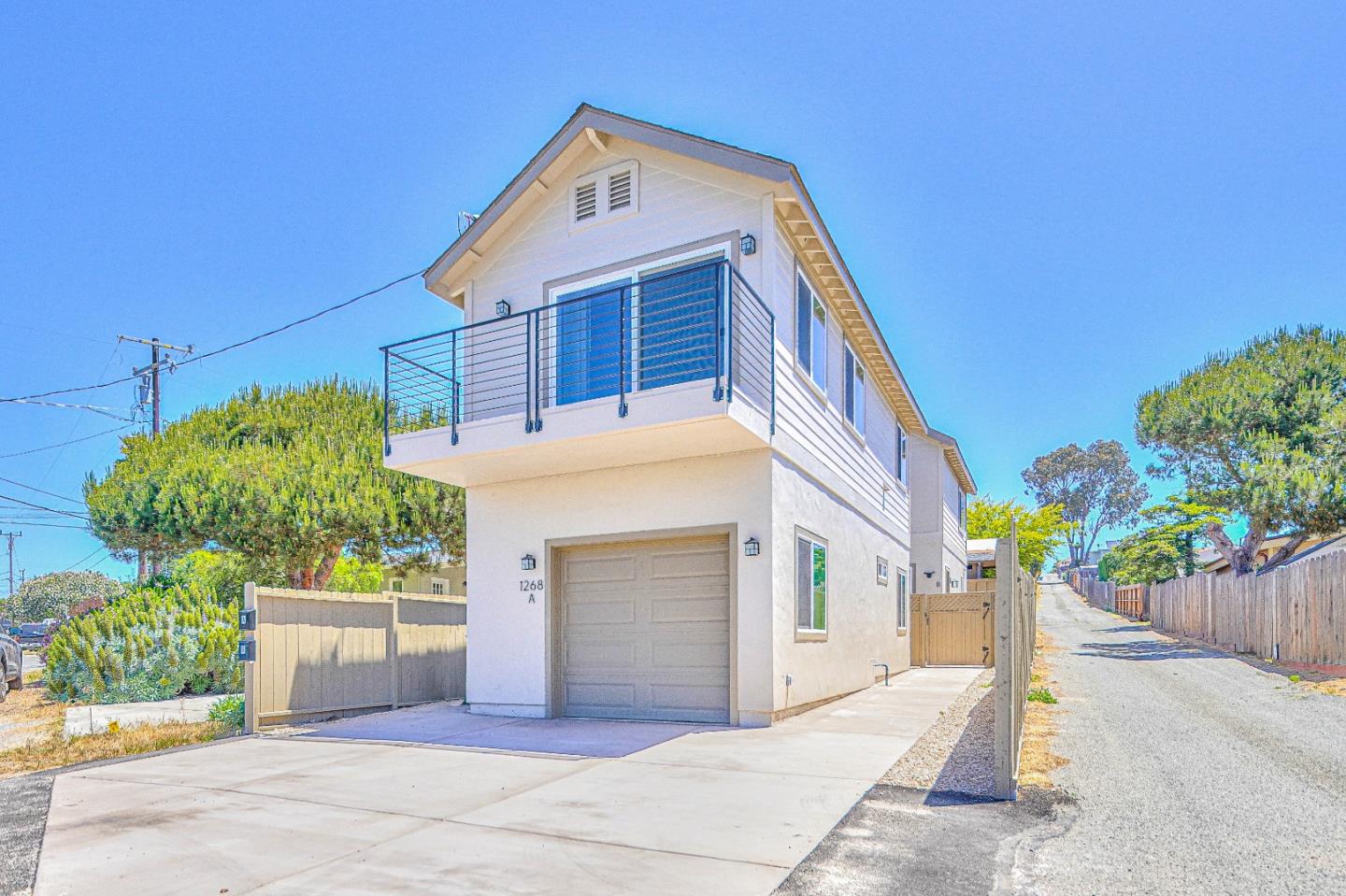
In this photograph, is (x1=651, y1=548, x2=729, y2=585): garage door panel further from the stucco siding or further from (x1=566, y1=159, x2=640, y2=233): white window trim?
(x1=566, y1=159, x2=640, y2=233): white window trim

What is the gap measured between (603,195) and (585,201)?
283mm

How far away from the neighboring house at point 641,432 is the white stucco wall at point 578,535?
0.02 m

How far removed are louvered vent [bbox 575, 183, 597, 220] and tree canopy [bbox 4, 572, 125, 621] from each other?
166 ft

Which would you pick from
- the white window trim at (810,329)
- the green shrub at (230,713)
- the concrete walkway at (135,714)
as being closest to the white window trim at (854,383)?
the white window trim at (810,329)

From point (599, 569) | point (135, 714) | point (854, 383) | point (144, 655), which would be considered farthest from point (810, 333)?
point (144, 655)

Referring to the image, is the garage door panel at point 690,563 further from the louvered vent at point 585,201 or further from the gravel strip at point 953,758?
the louvered vent at point 585,201

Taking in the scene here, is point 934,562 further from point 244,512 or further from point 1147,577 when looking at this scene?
point 1147,577

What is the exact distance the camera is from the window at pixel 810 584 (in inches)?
425

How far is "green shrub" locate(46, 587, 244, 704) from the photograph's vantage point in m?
13.9

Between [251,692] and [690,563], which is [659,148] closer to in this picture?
[690,563]

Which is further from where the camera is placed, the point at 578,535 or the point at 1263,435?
the point at 1263,435

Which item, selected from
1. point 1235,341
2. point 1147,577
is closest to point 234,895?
point 1235,341

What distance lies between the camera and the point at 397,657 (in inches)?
492

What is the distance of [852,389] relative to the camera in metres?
14.8
